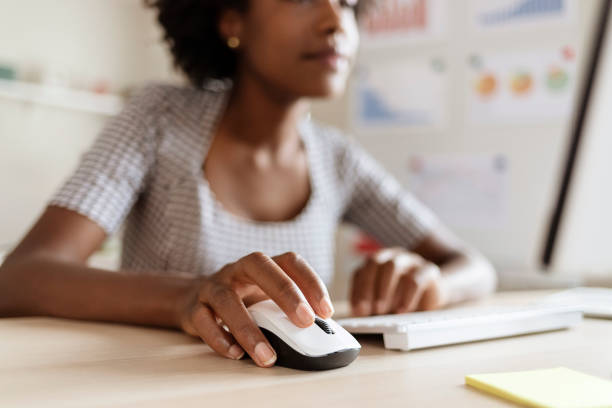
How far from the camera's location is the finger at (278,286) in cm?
46

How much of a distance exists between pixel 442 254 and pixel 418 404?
823mm

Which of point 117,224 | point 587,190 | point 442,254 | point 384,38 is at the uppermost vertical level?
point 384,38

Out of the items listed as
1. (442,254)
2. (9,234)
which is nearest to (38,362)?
(442,254)

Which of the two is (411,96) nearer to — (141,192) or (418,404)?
(141,192)

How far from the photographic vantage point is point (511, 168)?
1551mm

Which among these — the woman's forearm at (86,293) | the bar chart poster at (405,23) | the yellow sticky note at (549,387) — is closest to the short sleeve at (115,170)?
the woman's forearm at (86,293)

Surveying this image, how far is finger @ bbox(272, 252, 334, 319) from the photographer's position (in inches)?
19.2

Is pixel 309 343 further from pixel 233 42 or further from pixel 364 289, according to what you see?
pixel 233 42

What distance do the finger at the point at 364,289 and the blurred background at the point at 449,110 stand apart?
60 centimetres

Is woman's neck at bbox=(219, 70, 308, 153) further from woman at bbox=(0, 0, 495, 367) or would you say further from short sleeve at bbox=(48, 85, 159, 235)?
short sleeve at bbox=(48, 85, 159, 235)

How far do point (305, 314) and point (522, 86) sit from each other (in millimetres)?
1282

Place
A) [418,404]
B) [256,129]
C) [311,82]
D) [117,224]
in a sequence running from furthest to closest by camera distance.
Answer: [256,129]
[311,82]
[117,224]
[418,404]

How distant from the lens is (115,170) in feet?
3.00

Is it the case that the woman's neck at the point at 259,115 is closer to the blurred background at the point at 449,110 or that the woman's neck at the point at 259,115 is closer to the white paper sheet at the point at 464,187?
the blurred background at the point at 449,110
